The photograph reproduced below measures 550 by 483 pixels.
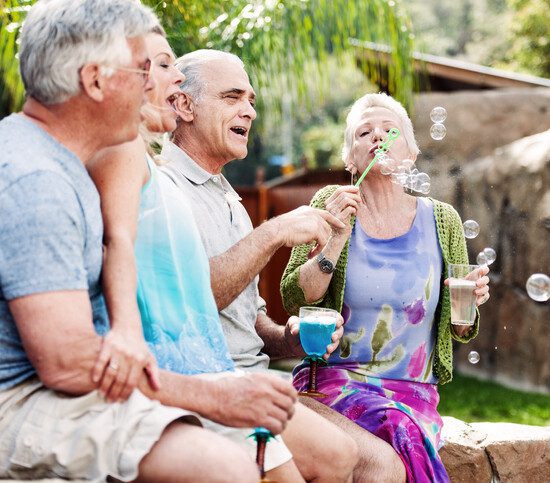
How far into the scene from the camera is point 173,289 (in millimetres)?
2453

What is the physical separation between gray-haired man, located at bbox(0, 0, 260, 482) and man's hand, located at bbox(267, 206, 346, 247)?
0.90 m

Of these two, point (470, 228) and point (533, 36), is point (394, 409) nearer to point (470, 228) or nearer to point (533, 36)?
point (470, 228)

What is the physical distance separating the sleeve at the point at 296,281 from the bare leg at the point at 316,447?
0.93 metres

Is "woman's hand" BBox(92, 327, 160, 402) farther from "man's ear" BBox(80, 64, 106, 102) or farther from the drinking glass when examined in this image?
the drinking glass

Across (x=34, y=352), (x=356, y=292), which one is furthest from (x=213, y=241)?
(x=34, y=352)

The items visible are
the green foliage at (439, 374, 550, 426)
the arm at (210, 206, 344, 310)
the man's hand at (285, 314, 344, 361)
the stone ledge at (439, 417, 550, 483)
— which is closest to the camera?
the arm at (210, 206, 344, 310)

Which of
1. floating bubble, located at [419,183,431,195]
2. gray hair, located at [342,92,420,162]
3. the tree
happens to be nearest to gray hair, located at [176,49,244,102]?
gray hair, located at [342,92,420,162]

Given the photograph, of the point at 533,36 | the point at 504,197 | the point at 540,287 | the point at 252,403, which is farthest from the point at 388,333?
the point at 533,36

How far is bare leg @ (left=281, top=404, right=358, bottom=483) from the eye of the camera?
8.73ft

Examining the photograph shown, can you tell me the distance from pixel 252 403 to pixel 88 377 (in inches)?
15.4

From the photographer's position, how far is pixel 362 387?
349 centimetres

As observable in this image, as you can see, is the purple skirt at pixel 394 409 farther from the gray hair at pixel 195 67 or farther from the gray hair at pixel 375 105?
the gray hair at pixel 195 67

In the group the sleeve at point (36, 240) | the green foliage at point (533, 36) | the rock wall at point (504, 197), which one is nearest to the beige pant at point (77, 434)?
the sleeve at point (36, 240)

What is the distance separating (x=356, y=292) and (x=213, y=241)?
671 mm
